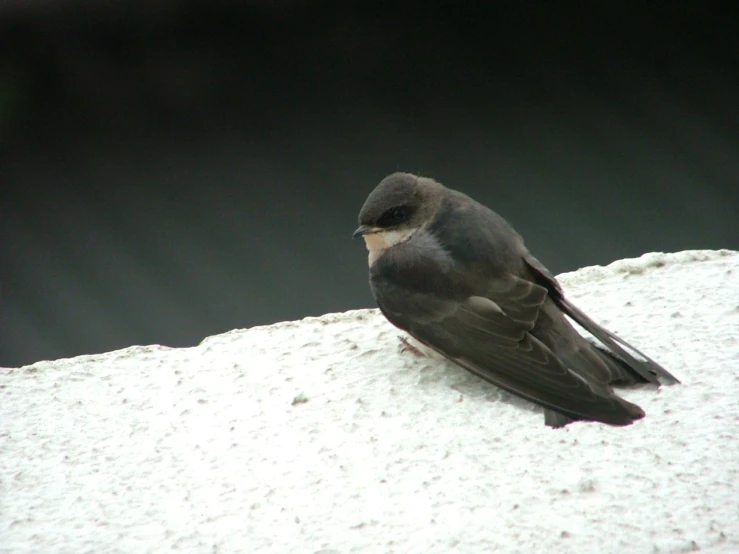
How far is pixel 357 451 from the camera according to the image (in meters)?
2.07

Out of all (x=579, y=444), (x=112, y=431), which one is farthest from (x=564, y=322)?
(x=112, y=431)

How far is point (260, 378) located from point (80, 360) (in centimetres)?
59

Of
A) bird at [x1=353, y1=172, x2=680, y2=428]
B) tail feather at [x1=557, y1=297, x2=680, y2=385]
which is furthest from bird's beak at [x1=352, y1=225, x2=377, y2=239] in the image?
tail feather at [x1=557, y1=297, x2=680, y2=385]

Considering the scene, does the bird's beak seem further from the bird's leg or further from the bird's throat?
the bird's leg

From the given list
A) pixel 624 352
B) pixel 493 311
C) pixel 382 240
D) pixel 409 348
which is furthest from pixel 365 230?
pixel 624 352

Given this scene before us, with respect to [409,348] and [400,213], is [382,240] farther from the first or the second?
[409,348]

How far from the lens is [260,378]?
248 cm

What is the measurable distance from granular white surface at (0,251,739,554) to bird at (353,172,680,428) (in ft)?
0.22

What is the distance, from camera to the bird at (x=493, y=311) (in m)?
2.25

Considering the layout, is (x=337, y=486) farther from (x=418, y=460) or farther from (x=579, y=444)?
(x=579, y=444)

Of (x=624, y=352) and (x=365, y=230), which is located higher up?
(x=365, y=230)

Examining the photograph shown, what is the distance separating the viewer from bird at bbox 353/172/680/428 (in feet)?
7.38

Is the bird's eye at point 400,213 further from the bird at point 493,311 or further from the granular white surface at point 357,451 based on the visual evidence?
the granular white surface at point 357,451

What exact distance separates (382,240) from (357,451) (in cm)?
98
